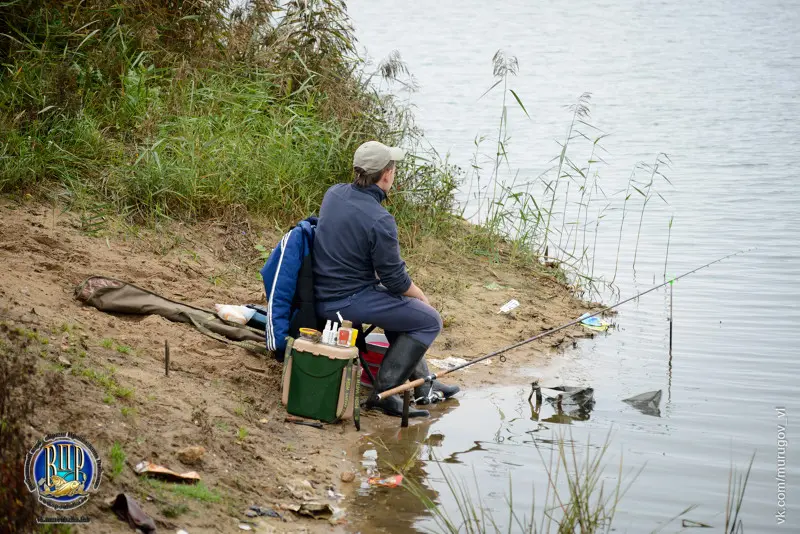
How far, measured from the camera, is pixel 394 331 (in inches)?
215

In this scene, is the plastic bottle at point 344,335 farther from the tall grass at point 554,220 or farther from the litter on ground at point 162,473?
the tall grass at point 554,220

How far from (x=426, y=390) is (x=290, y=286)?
1.10 m

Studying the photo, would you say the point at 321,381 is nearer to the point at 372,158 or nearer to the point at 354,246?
the point at 354,246

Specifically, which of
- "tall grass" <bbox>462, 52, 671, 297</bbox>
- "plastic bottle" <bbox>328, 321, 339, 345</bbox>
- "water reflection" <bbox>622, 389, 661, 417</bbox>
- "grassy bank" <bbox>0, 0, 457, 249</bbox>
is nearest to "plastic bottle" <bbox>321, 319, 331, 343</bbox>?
"plastic bottle" <bbox>328, 321, 339, 345</bbox>

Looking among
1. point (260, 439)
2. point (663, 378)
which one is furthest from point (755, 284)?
point (260, 439)

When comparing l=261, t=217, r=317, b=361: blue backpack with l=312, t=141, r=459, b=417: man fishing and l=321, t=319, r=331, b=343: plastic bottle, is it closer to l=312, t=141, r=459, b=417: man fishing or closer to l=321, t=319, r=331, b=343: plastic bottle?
l=312, t=141, r=459, b=417: man fishing

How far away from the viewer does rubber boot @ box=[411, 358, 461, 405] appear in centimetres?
572

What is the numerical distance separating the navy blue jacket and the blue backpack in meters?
0.06

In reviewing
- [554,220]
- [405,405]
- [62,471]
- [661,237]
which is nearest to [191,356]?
[405,405]

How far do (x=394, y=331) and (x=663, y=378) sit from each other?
2.08 m

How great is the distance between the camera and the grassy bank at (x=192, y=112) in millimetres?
7094

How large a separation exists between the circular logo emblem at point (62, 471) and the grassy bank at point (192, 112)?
11.8 ft

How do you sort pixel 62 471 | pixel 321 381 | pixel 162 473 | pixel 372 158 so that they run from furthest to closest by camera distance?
1. pixel 372 158
2. pixel 321 381
3. pixel 162 473
4. pixel 62 471

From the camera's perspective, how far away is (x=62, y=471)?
342cm
